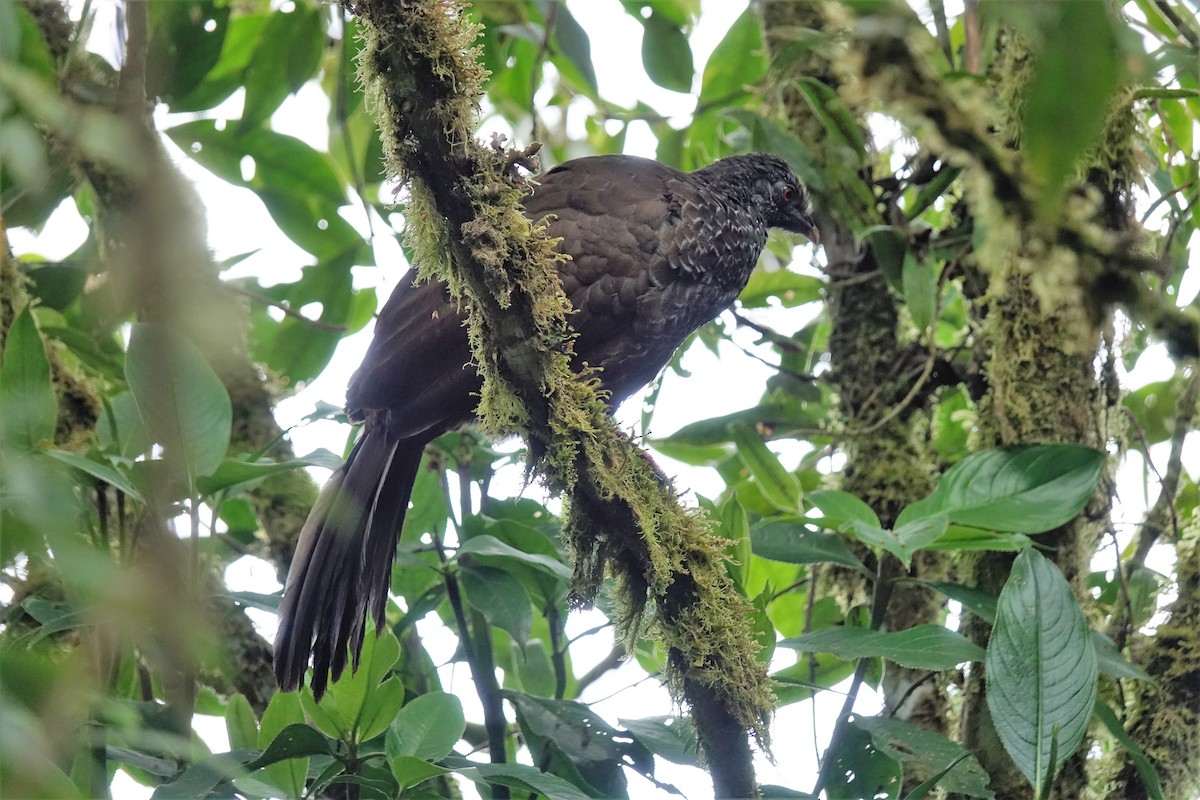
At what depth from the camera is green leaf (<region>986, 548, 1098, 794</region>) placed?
168 centimetres

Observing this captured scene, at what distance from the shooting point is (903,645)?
1.95 metres

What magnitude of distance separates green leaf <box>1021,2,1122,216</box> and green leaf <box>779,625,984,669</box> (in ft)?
5.14

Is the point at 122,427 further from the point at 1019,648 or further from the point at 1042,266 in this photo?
the point at 1042,266

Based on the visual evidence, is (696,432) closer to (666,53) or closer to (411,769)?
(666,53)

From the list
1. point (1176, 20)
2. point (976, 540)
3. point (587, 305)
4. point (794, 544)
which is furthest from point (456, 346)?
point (1176, 20)

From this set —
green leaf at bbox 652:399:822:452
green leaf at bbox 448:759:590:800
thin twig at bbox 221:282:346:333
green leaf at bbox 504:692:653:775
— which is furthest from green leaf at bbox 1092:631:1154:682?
thin twig at bbox 221:282:346:333

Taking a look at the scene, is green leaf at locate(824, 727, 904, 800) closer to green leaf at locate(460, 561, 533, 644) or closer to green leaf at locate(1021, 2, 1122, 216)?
green leaf at locate(460, 561, 533, 644)

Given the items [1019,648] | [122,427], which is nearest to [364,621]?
[122,427]

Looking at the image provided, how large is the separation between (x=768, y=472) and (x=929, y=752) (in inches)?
31.0

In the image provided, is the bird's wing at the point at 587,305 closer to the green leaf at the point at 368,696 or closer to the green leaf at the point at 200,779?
the green leaf at the point at 368,696

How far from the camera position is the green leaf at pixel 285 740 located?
72.4 inches

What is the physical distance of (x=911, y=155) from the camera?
2.93 meters

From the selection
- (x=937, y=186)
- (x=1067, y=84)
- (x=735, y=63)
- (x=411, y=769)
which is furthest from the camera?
(x=735, y=63)

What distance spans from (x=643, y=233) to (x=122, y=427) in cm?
130
